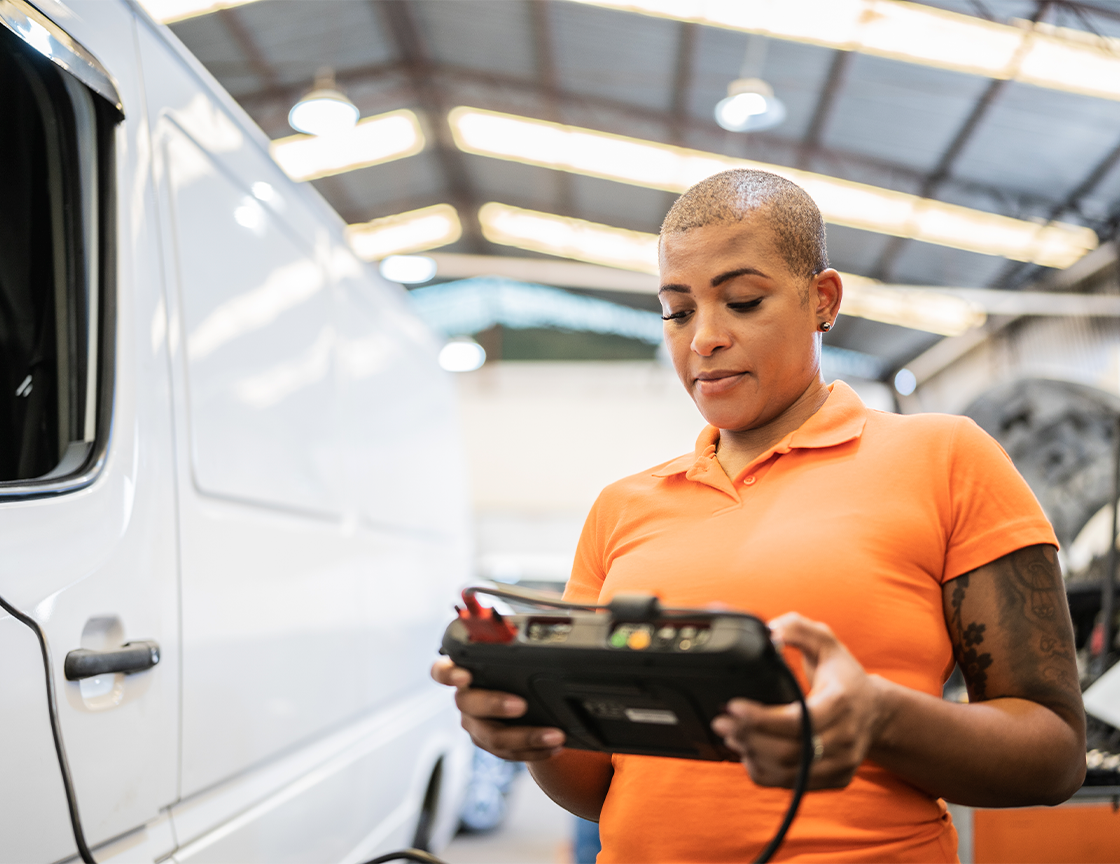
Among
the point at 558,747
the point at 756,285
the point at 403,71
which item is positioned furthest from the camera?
the point at 403,71

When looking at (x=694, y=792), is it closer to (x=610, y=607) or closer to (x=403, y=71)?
(x=610, y=607)

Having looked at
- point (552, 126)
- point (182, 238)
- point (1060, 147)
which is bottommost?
point (182, 238)

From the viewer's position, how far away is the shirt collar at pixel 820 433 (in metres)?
1.24

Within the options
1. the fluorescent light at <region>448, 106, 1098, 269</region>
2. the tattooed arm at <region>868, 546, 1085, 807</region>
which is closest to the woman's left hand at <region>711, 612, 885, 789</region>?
the tattooed arm at <region>868, 546, 1085, 807</region>

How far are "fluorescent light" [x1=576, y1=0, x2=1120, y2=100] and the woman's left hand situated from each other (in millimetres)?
7337

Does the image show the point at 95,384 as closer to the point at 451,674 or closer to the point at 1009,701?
the point at 451,674

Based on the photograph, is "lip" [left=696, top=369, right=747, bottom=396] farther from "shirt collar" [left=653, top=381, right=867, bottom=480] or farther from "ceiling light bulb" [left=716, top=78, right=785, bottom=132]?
"ceiling light bulb" [left=716, top=78, right=785, bottom=132]

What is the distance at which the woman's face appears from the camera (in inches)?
47.4

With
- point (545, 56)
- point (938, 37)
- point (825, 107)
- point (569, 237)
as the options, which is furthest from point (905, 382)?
point (545, 56)

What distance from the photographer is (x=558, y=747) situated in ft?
3.32

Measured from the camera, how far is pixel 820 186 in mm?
9938

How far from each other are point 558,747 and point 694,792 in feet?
0.67

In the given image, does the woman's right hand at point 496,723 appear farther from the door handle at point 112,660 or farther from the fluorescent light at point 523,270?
the fluorescent light at point 523,270

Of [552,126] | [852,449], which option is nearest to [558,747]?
[852,449]
